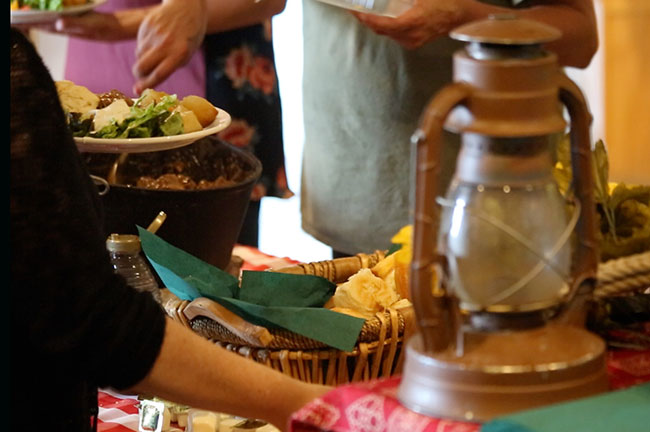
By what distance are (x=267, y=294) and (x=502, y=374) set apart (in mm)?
410

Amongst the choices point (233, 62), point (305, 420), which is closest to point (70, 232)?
point (305, 420)

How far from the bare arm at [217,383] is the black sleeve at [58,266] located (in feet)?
0.06

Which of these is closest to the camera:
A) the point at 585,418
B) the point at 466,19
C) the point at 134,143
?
the point at 585,418

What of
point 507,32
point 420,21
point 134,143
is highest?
point 507,32

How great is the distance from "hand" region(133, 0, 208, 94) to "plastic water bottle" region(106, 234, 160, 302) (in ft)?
2.16

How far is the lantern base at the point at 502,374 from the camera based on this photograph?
702 mm

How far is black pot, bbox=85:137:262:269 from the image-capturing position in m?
1.40

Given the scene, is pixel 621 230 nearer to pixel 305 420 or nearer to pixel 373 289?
pixel 373 289

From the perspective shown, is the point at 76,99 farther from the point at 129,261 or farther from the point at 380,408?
the point at 380,408

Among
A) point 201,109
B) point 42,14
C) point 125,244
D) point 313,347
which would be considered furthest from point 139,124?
point 42,14

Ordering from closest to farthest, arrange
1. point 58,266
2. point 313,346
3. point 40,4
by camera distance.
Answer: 1. point 58,266
2. point 313,346
3. point 40,4

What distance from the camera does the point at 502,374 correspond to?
2.29ft

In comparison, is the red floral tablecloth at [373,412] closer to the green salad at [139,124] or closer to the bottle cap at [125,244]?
the bottle cap at [125,244]

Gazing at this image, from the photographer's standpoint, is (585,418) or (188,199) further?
(188,199)
